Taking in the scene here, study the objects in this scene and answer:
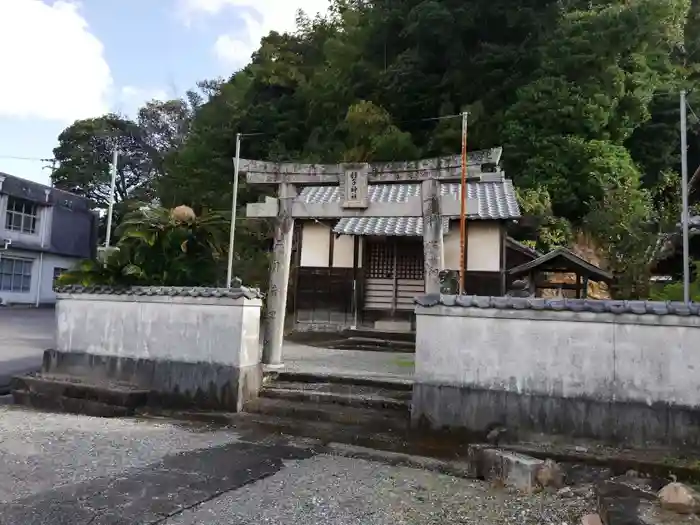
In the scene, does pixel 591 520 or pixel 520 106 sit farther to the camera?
pixel 520 106

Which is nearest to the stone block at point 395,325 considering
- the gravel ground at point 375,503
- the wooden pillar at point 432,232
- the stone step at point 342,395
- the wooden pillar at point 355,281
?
the wooden pillar at point 355,281

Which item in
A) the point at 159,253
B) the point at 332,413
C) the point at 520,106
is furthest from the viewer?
the point at 520,106

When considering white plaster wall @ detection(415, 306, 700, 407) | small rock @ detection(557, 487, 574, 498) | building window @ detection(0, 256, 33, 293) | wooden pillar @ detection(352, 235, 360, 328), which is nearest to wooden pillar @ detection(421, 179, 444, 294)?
white plaster wall @ detection(415, 306, 700, 407)

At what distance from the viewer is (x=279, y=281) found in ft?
32.1

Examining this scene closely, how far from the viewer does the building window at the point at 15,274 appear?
25.3m

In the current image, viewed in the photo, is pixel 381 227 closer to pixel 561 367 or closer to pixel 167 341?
pixel 167 341

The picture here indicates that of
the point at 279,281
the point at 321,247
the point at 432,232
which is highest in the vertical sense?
the point at 321,247

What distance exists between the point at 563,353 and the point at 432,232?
3.54m

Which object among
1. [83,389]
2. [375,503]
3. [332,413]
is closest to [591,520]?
[375,503]

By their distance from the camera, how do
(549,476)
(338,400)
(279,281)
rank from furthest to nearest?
(279,281) < (338,400) < (549,476)

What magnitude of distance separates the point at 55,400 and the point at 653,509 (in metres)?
7.91

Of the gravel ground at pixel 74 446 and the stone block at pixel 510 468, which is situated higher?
the stone block at pixel 510 468

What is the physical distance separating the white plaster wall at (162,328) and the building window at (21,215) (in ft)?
67.9

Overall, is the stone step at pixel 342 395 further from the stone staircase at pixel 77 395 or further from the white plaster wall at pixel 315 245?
the white plaster wall at pixel 315 245
